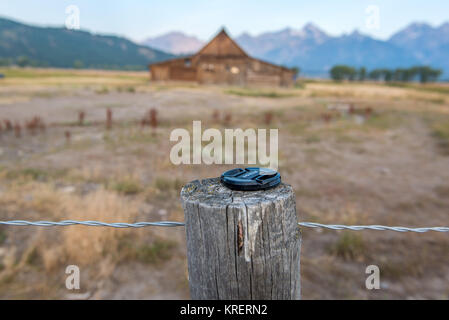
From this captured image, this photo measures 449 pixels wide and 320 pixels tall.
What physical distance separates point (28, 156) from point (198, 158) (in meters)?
5.03

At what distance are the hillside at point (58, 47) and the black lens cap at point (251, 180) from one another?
117 meters

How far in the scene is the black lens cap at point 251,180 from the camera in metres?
1.14

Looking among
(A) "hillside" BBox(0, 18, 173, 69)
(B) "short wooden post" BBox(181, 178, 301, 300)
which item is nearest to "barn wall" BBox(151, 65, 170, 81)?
(B) "short wooden post" BBox(181, 178, 301, 300)

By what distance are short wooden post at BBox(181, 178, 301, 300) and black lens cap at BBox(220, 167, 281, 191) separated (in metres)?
0.02

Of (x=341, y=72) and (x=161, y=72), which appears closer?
(x=161, y=72)

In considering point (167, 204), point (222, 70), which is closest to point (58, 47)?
point (222, 70)

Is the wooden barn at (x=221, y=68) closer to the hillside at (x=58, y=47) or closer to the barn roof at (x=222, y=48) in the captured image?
the barn roof at (x=222, y=48)

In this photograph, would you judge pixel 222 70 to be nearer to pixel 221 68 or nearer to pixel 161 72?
pixel 221 68

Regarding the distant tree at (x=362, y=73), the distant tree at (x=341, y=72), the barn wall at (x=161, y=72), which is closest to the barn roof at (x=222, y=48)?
the barn wall at (x=161, y=72)

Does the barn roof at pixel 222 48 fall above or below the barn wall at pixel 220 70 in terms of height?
above

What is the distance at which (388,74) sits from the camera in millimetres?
84812

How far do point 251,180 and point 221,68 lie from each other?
30.2 m
